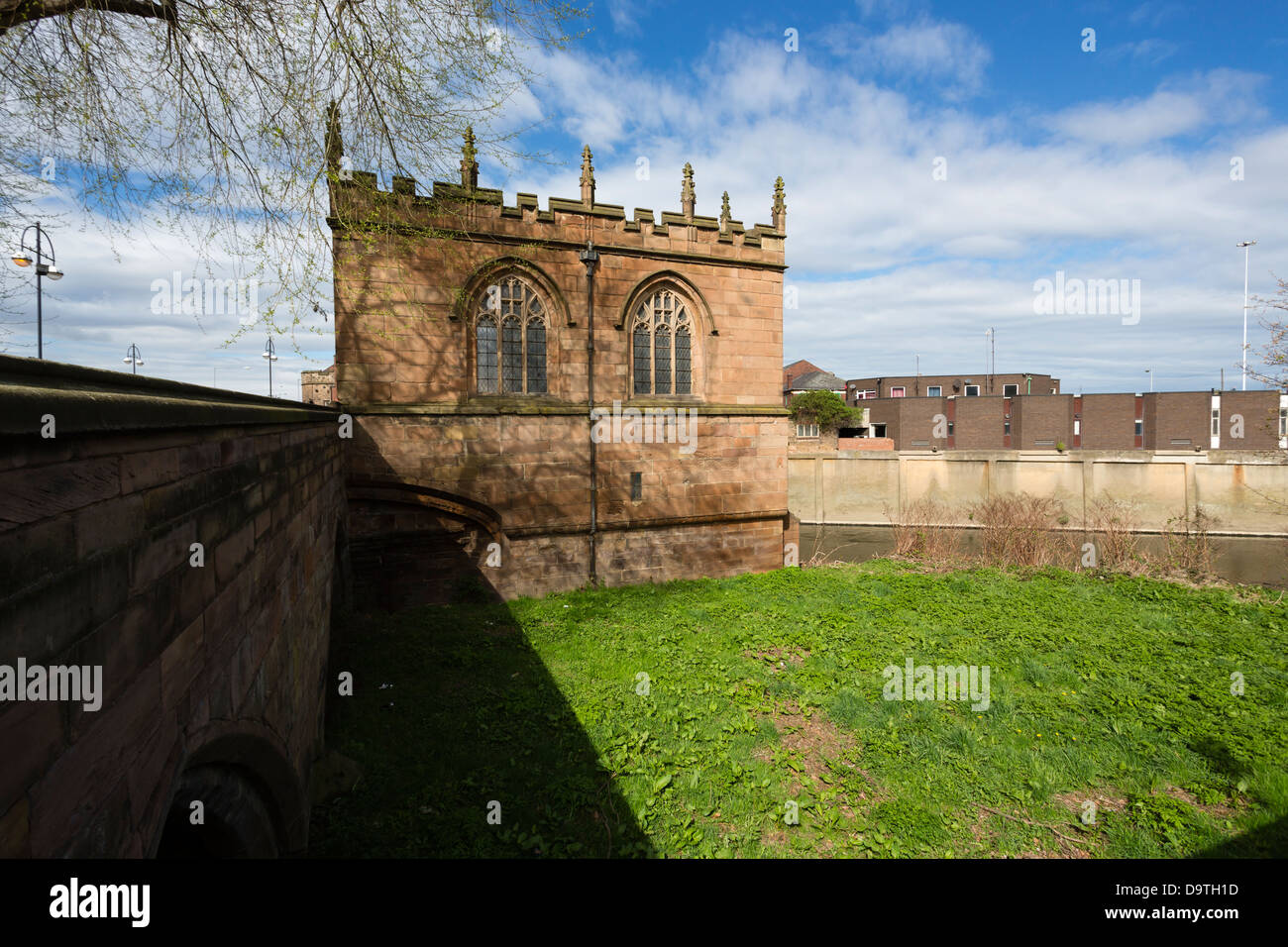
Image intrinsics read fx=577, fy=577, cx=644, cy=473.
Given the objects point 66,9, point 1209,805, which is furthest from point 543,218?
point 1209,805

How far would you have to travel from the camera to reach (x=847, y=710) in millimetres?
7594

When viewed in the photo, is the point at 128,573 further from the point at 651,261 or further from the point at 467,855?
the point at 651,261

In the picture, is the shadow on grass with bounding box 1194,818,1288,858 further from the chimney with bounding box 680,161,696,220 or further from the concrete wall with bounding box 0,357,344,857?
the chimney with bounding box 680,161,696,220

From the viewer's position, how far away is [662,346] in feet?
46.3

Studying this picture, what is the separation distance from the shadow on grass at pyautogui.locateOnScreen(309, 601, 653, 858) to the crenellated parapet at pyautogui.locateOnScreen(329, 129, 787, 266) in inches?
274

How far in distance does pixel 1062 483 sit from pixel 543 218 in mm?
29233

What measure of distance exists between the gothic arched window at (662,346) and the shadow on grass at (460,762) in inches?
280

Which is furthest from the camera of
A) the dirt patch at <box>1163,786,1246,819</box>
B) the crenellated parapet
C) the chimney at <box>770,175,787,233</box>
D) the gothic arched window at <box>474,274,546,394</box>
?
the chimney at <box>770,175,787,233</box>

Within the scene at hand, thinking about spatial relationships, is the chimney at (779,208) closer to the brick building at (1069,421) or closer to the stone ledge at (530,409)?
the stone ledge at (530,409)

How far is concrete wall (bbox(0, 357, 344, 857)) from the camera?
120 cm

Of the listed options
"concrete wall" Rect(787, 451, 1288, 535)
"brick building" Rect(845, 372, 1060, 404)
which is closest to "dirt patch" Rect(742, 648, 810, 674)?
"concrete wall" Rect(787, 451, 1288, 535)

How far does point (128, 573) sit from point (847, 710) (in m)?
7.77
